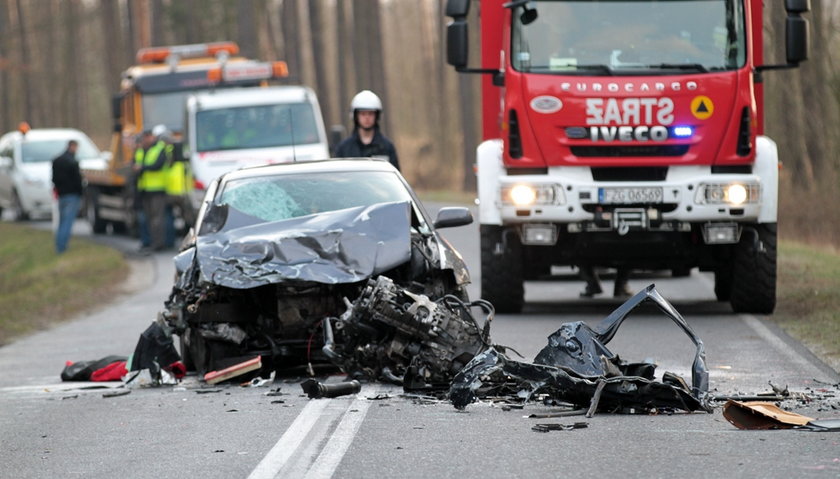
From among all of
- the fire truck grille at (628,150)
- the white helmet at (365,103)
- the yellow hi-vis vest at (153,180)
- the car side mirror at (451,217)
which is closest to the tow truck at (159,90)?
the yellow hi-vis vest at (153,180)

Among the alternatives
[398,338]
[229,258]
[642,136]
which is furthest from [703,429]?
[642,136]

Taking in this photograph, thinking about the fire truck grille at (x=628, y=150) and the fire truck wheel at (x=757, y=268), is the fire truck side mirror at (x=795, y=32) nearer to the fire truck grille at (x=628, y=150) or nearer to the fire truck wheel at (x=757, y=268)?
the fire truck grille at (x=628, y=150)

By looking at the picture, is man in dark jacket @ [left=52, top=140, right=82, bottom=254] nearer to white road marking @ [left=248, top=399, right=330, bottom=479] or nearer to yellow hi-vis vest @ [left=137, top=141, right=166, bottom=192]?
yellow hi-vis vest @ [left=137, top=141, right=166, bottom=192]

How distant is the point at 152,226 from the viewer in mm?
25078

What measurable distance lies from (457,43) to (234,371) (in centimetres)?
452

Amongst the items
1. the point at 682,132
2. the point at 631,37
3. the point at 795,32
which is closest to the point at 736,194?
the point at 682,132

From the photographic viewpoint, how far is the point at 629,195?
12.8 meters

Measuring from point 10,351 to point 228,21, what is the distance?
125 ft

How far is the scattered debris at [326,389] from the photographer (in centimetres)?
875

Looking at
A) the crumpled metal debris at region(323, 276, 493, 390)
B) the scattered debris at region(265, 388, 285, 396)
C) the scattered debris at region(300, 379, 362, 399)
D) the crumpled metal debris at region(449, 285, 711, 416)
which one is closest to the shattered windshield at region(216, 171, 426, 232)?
the crumpled metal debris at region(323, 276, 493, 390)

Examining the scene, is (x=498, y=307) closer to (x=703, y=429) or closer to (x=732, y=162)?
(x=732, y=162)

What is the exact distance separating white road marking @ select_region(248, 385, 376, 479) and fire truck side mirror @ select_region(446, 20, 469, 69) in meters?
4.95

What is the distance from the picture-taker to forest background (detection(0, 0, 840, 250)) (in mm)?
27547

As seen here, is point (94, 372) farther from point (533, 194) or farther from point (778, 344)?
point (778, 344)
